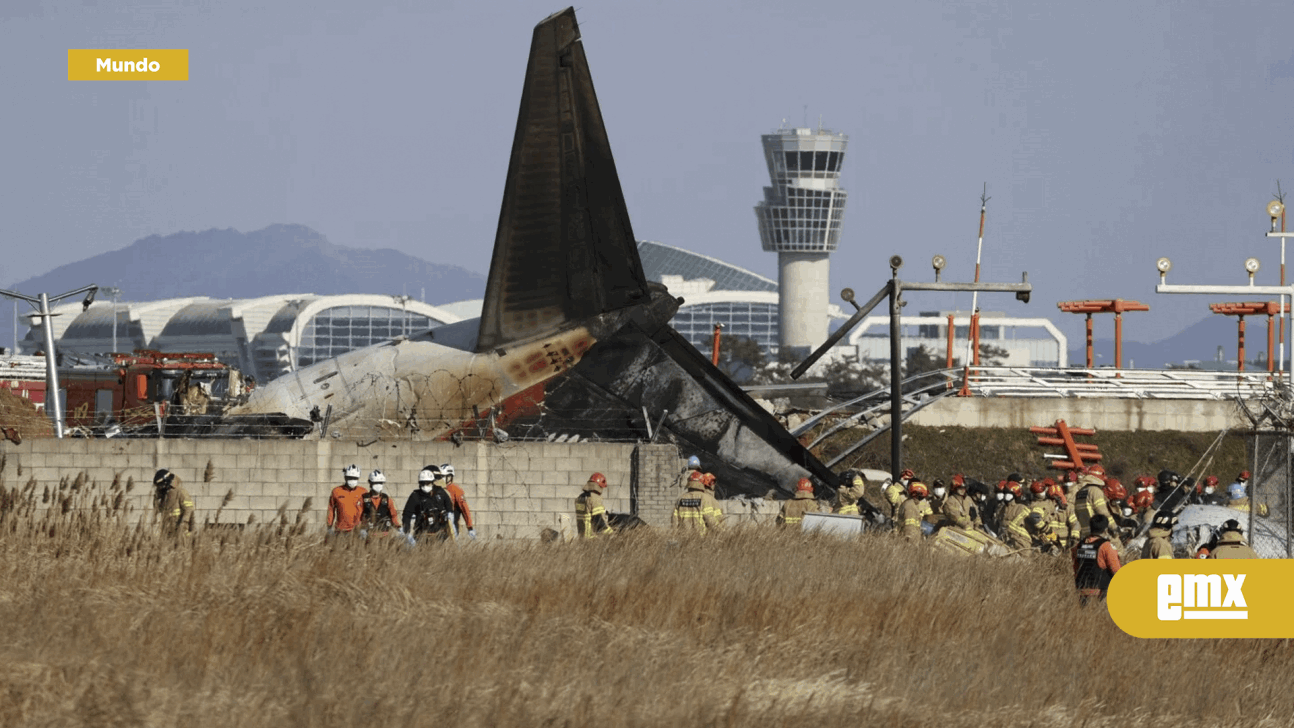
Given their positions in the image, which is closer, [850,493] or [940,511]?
[850,493]

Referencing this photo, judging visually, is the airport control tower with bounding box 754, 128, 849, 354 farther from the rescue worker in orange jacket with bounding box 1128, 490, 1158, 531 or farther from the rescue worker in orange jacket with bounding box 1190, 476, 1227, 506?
the rescue worker in orange jacket with bounding box 1128, 490, 1158, 531

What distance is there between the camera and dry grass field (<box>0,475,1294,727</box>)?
1095 cm

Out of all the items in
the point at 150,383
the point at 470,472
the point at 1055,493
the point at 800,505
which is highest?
the point at 150,383

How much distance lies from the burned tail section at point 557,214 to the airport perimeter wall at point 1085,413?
533 inches

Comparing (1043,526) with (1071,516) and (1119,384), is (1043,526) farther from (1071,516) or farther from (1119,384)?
Result: (1119,384)

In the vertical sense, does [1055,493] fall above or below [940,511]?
above

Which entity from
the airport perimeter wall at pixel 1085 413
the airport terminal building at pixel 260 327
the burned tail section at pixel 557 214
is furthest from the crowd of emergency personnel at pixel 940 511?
the airport terminal building at pixel 260 327

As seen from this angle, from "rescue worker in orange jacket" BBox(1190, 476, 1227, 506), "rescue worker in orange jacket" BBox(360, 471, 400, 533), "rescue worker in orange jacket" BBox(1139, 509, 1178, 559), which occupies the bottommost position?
"rescue worker in orange jacket" BBox(1190, 476, 1227, 506)

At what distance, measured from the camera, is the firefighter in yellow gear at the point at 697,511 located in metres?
22.3

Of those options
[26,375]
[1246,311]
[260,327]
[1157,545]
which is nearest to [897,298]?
[1157,545]

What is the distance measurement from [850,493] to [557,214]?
7.91 metres

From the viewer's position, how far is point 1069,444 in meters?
38.5

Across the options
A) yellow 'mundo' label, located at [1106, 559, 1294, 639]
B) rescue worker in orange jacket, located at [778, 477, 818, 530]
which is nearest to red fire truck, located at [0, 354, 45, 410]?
rescue worker in orange jacket, located at [778, 477, 818, 530]

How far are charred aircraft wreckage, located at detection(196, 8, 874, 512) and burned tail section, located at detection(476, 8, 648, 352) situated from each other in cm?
2
